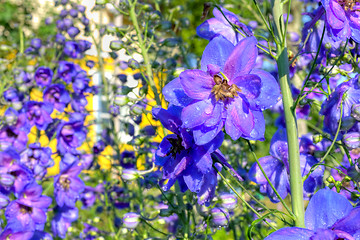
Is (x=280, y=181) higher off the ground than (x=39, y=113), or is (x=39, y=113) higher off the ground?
(x=280, y=181)

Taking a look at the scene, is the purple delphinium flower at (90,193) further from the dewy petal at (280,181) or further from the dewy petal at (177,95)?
the dewy petal at (177,95)

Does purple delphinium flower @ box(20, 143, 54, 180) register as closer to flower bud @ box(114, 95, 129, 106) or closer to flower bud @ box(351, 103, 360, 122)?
flower bud @ box(114, 95, 129, 106)

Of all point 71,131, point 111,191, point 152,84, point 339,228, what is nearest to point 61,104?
point 71,131

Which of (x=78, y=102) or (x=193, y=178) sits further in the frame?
(x=78, y=102)

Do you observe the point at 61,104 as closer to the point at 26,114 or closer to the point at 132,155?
the point at 26,114

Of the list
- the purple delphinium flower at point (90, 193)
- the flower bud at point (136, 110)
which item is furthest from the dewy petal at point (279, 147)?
the purple delphinium flower at point (90, 193)

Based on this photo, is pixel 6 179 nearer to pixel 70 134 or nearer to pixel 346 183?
pixel 70 134

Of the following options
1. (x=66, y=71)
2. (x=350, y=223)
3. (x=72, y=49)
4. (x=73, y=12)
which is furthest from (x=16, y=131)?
(x=350, y=223)
